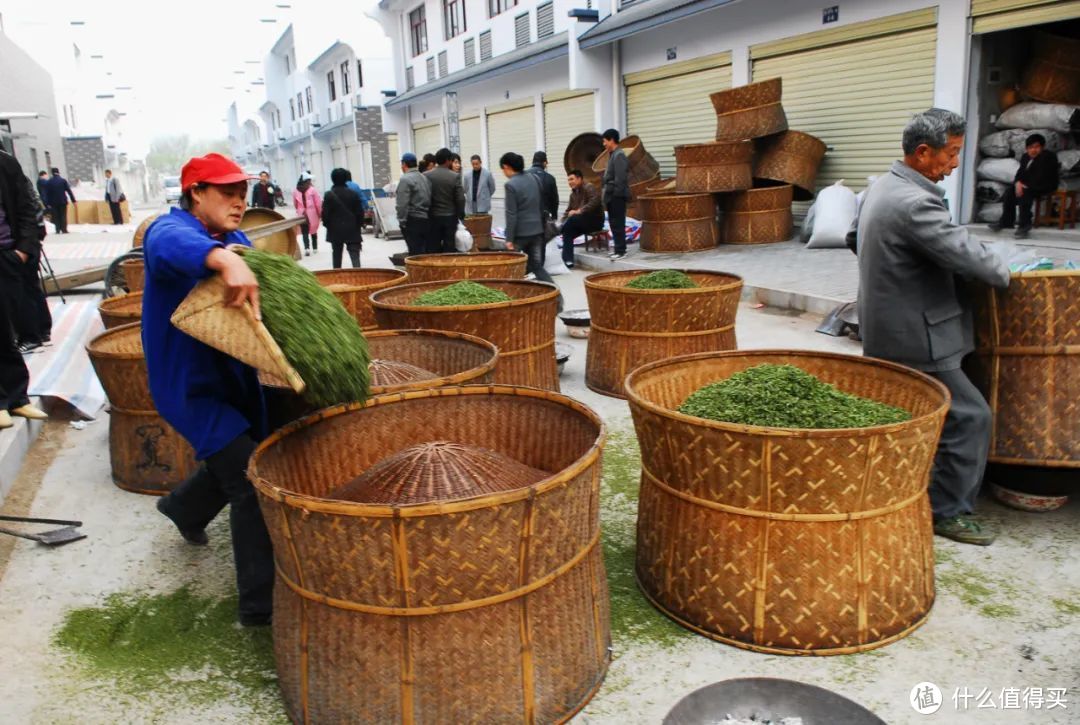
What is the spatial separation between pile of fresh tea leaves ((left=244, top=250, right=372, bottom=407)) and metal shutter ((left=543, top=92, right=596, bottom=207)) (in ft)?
47.9

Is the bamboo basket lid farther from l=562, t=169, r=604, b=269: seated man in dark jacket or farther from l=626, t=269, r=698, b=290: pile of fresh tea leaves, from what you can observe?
l=562, t=169, r=604, b=269: seated man in dark jacket

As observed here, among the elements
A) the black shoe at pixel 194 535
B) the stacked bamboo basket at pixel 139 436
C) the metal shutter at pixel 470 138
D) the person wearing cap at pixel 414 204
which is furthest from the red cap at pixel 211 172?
the metal shutter at pixel 470 138

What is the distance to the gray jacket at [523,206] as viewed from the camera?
826cm

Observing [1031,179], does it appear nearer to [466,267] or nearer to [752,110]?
[752,110]

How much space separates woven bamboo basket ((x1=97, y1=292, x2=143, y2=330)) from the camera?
4.76 metres

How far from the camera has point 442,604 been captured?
1.97 meters

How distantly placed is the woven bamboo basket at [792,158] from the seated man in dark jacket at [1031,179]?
267 cm

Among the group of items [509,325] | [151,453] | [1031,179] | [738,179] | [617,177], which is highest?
[617,177]

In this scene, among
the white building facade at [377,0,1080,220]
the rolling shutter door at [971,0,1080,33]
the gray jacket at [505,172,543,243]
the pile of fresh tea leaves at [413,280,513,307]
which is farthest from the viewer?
the white building facade at [377,0,1080,220]

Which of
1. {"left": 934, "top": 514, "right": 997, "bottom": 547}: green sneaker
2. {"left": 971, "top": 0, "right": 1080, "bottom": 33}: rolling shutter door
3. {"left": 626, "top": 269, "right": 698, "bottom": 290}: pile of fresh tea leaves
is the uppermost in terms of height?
{"left": 971, "top": 0, "right": 1080, "bottom": 33}: rolling shutter door

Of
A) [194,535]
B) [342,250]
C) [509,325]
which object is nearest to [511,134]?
[342,250]

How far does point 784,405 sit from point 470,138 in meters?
21.9

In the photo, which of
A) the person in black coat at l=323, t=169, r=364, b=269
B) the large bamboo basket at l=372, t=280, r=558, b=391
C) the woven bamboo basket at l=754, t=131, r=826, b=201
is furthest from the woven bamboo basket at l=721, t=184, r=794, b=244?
the large bamboo basket at l=372, t=280, r=558, b=391

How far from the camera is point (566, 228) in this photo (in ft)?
37.9
